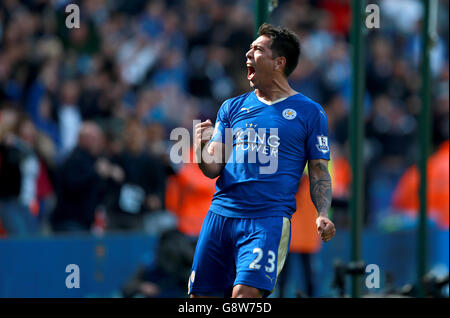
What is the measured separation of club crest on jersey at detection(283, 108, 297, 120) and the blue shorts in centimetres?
59

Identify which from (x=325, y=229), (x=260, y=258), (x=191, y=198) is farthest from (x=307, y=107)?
(x=191, y=198)

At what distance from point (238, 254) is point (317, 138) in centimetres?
82

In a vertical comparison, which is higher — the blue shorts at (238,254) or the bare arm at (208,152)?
the bare arm at (208,152)

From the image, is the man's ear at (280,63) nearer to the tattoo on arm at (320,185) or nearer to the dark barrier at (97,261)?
the tattoo on arm at (320,185)

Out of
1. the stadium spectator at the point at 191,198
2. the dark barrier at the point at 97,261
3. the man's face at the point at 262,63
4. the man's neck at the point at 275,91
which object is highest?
the man's face at the point at 262,63

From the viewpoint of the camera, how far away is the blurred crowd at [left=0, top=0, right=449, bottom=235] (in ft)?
30.2

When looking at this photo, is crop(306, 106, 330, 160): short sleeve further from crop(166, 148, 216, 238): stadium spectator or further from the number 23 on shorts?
crop(166, 148, 216, 238): stadium spectator

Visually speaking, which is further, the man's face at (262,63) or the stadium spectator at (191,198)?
the stadium spectator at (191,198)

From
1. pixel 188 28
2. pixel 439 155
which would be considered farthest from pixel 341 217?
pixel 188 28

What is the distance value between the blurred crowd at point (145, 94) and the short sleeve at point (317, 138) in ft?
14.9

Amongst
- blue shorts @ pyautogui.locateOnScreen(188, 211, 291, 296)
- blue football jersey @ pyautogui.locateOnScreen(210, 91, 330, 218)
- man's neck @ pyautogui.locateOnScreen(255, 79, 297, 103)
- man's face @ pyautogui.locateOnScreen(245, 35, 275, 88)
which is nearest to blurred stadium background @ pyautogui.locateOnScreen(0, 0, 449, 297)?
blue shorts @ pyautogui.locateOnScreen(188, 211, 291, 296)

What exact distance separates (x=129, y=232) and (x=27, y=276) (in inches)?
57.9

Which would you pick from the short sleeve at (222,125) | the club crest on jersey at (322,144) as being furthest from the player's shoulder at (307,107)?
the short sleeve at (222,125)

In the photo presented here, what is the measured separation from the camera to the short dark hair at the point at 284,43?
495 centimetres
